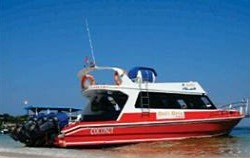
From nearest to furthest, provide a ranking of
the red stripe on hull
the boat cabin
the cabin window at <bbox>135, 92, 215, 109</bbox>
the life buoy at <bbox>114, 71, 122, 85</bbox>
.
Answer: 1. the red stripe on hull
2. the boat cabin
3. the life buoy at <bbox>114, 71, 122, 85</bbox>
4. the cabin window at <bbox>135, 92, 215, 109</bbox>

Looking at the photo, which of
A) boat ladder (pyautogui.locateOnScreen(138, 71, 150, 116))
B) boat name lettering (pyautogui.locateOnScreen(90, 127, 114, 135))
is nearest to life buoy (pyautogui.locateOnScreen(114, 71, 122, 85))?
boat ladder (pyautogui.locateOnScreen(138, 71, 150, 116))

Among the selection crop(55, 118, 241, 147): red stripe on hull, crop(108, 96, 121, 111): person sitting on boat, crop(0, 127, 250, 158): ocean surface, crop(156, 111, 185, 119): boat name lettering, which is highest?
crop(108, 96, 121, 111): person sitting on boat

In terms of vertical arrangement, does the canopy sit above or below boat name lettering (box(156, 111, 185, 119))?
above

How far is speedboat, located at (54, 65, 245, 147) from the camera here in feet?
63.7

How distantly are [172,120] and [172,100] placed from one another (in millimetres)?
977

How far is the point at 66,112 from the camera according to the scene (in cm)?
2122

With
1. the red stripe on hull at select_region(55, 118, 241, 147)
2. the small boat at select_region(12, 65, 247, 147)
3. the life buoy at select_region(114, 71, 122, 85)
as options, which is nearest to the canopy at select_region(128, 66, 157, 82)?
the small boat at select_region(12, 65, 247, 147)

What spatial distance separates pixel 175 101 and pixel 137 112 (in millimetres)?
2163

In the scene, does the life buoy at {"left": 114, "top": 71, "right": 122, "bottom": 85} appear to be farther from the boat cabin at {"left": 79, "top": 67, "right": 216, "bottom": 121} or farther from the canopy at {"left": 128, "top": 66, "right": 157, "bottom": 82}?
the canopy at {"left": 128, "top": 66, "right": 157, "bottom": 82}

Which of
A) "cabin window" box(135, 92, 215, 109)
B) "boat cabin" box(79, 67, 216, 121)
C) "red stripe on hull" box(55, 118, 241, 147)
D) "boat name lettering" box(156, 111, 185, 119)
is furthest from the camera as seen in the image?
"cabin window" box(135, 92, 215, 109)

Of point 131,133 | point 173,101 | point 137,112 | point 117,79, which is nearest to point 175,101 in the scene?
point 173,101

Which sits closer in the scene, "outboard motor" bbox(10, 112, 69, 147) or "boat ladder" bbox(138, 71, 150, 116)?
"outboard motor" bbox(10, 112, 69, 147)

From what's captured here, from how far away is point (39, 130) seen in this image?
19203 mm

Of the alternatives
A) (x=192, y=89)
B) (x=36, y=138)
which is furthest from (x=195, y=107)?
(x=36, y=138)
